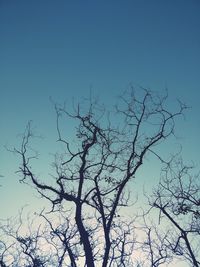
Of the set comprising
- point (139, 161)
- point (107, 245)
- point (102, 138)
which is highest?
point (102, 138)

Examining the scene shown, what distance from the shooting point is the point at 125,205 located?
1359 cm

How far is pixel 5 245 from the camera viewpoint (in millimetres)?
19094

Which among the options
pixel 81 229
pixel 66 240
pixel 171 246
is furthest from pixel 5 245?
pixel 171 246

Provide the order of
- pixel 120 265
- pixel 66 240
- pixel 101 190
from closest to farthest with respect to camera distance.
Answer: pixel 101 190 → pixel 66 240 → pixel 120 265

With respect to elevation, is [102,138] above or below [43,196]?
above

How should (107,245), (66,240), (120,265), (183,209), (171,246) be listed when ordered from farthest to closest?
(120,265)
(171,246)
(66,240)
(183,209)
(107,245)

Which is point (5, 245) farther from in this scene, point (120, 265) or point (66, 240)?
point (120, 265)

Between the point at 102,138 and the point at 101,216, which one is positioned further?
the point at 102,138

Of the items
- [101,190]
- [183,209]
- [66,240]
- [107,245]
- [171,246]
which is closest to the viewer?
[107,245]

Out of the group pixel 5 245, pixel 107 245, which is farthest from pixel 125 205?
pixel 5 245

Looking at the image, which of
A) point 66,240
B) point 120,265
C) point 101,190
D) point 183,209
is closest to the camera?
point 101,190

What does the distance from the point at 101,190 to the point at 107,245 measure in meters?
2.43

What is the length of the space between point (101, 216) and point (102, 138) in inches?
139

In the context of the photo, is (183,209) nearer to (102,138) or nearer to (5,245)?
(102,138)
